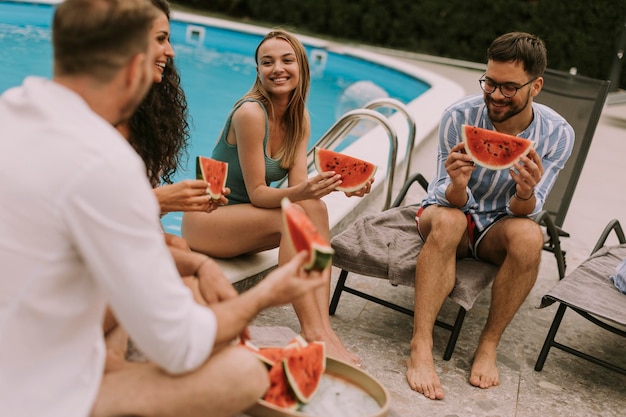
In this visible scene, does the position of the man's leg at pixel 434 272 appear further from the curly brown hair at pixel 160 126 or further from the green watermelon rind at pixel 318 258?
the green watermelon rind at pixel 318 258

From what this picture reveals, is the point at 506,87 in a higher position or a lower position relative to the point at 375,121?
higher

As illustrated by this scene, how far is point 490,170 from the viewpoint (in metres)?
3.85

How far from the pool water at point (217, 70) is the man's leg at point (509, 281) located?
574 centimetres

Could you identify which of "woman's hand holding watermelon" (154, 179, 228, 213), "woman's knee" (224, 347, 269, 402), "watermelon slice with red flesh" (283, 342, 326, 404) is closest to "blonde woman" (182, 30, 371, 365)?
"woman's hand holding watermelon" (154, 179, 228, 213)

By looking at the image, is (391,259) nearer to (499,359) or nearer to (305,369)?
(499,359)

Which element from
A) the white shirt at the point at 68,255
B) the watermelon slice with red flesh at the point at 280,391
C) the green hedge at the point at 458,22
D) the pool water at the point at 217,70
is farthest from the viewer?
the green hedge at the point at 458,22

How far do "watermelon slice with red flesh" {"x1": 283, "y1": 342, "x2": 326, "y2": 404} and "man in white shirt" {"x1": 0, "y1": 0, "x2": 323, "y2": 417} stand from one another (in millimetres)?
632

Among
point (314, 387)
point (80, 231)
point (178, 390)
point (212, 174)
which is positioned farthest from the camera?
point (212, 174)

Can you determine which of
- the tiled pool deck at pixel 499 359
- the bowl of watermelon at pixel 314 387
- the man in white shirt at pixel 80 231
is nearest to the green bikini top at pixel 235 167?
the tiled pool deck at pixel 499 359

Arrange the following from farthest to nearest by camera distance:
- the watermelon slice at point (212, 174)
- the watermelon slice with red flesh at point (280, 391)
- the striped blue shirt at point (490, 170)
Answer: the striped blue shirt at point (490, 170) < the watermelon slice at point (212, 174) < the watermelon slice with red flesh at point (280, 391)

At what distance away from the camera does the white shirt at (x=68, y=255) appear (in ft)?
5.33

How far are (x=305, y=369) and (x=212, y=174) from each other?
3.76 ft

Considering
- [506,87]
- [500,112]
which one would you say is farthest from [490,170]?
[506,87]

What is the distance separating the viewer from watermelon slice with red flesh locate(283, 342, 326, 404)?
249 centimetres
